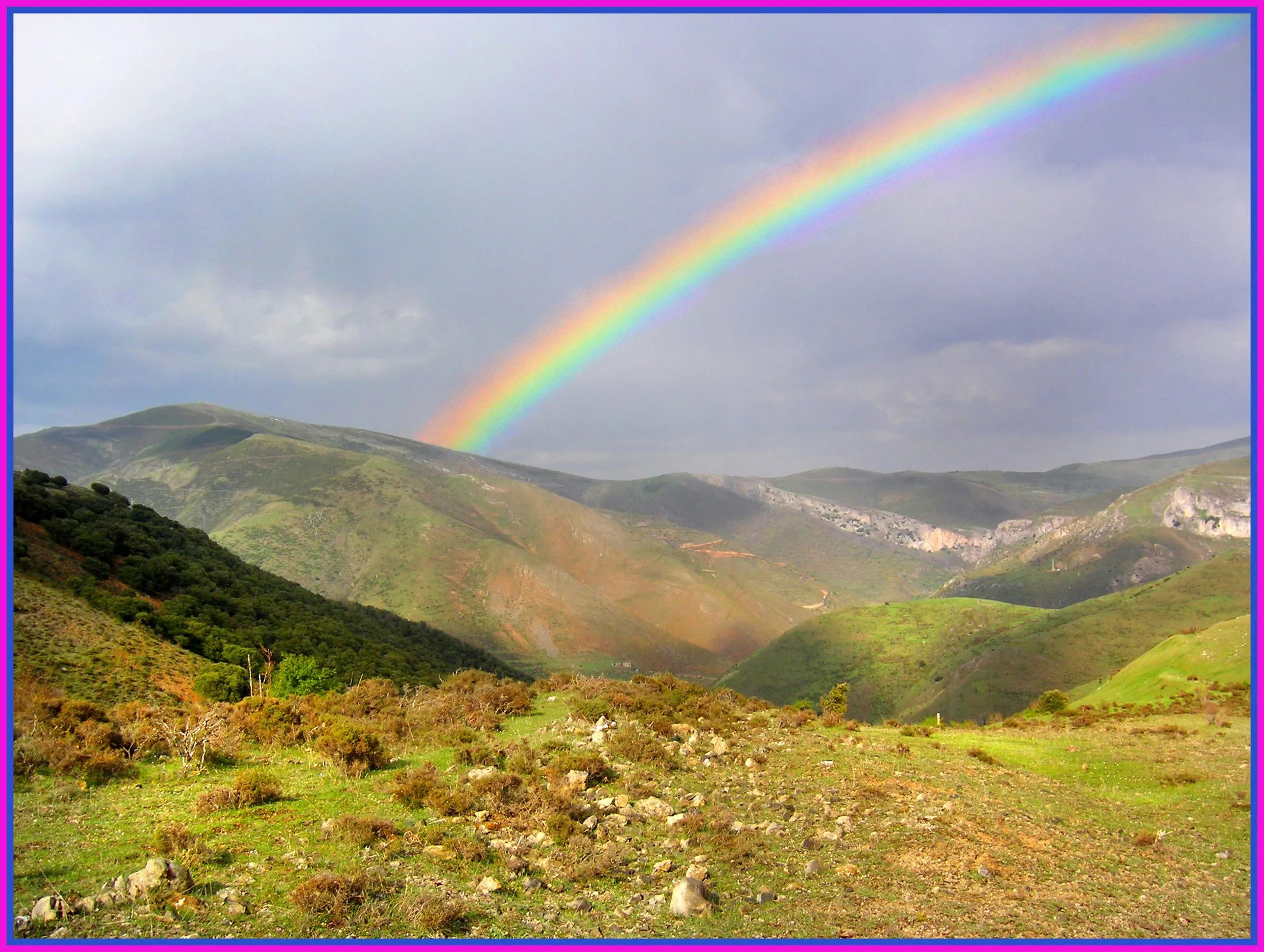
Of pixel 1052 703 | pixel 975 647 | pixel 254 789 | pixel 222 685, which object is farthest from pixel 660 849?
pixel 975 647

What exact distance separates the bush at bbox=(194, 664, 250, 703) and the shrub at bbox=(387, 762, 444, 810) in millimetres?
15711

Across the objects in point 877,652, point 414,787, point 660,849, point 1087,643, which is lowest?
point 877,652

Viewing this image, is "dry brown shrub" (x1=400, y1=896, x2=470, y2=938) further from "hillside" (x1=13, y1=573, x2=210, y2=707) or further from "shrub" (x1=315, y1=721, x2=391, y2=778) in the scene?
"hillside" (x1=13, y1=573, x2=210, y2=707)

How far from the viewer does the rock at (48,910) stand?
848 cm

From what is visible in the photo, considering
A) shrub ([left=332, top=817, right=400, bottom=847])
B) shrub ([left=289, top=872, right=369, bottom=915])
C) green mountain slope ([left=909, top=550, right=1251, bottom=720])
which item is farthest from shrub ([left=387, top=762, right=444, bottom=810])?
green mountain slope ([left=909, top=550, right=1251, bottom=720])

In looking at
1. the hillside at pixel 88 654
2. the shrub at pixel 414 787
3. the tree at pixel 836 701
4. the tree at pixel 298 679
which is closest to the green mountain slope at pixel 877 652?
the tree at pixel 836 701

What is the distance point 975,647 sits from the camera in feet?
413

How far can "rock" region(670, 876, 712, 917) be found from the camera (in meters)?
10.4

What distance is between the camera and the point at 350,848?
455 inches

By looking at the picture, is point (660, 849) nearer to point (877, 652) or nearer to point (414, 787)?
point (414, 787)

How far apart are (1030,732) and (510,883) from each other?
26.3m

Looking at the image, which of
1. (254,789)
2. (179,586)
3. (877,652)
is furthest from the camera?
(877,652)

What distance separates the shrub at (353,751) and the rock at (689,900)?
29.0 feet

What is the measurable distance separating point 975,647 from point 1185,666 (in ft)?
311
